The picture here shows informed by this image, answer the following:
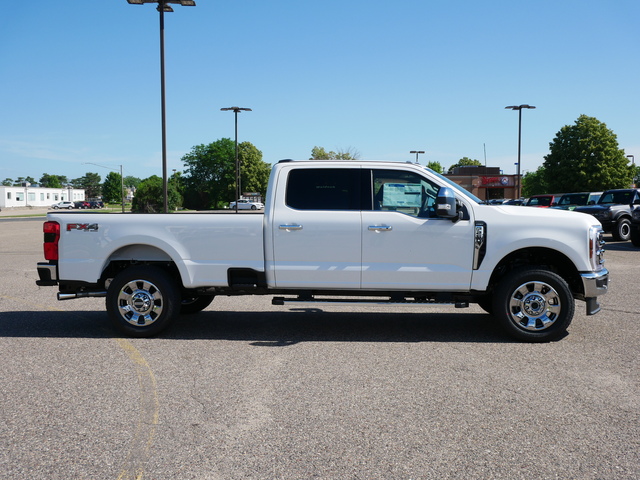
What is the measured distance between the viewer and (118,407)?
4.57m

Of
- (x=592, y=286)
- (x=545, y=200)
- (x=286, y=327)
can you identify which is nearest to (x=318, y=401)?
(x=286, y=327)

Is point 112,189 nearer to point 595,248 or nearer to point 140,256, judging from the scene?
point 140,256

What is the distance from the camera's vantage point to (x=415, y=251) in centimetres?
673

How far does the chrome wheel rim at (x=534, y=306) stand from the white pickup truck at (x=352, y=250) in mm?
12

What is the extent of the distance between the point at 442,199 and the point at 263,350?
2541mm

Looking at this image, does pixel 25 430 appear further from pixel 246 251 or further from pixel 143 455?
pixel 246 251

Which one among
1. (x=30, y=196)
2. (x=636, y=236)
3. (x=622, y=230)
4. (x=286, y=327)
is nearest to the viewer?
(x=286, y=327)

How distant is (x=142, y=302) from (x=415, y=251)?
326 centimetres

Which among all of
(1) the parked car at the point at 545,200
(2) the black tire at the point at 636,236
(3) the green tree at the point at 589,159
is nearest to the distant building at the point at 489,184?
(3) the green tree at the point at 589,159

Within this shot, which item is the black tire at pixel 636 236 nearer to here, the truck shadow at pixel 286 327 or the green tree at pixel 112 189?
the truck shadow at pixel 286 327

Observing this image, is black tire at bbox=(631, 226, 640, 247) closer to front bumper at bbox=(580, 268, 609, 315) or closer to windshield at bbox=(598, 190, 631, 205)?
windshield at bbox=(598, 190, 631, 205)

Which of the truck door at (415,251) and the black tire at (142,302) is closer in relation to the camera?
the truck door at (415,251)

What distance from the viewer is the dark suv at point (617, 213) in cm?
2228

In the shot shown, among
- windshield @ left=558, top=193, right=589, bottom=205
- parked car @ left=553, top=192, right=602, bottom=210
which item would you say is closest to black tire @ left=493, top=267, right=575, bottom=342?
parked car @ left=553, top=192, right=602, bottom=210
